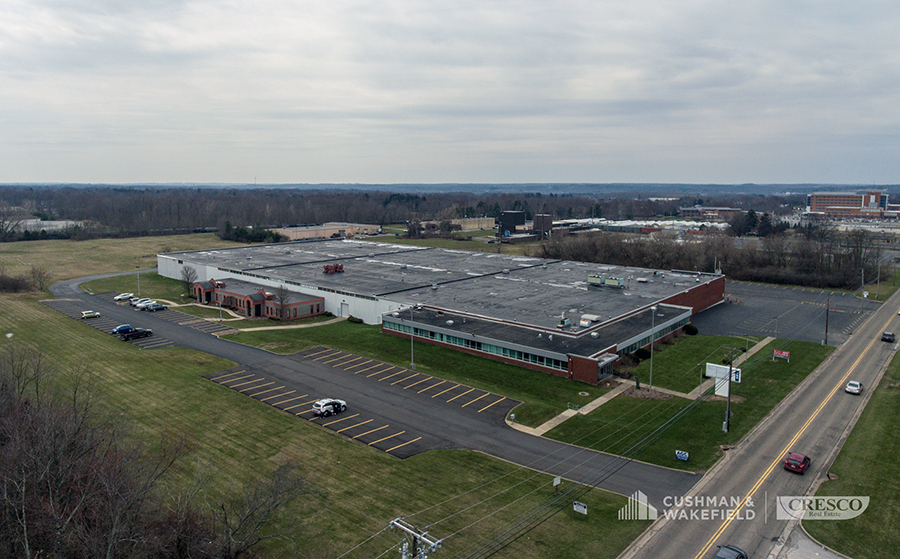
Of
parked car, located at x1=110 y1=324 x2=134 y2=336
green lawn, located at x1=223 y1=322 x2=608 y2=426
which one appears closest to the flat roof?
green lawn, located at x1=223 y1=322 x2=608 y2=426

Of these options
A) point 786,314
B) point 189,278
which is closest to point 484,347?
point 786,314

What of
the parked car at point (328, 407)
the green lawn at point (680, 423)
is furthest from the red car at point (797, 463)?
the parked car at point (328, 407)

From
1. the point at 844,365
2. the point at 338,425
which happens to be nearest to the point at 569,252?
the point at 844,365

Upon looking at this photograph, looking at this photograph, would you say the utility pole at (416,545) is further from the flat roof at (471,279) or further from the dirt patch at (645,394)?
the flat roof at (471,279)

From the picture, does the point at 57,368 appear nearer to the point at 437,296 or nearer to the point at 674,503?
the point at 437,296

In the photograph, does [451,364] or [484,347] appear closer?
[451,364]

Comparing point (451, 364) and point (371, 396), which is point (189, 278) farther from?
point (371, 396)
